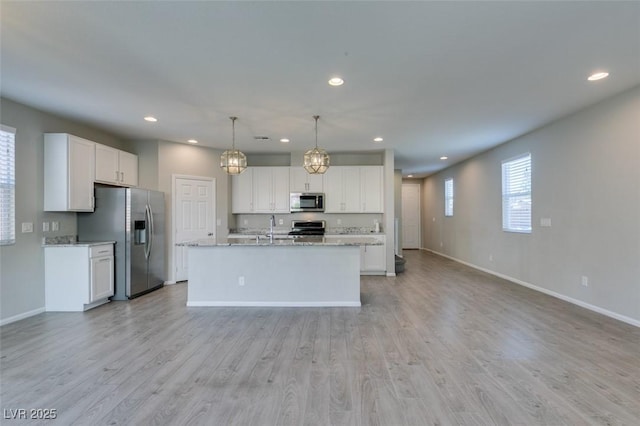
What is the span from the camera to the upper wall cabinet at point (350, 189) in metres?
7.04

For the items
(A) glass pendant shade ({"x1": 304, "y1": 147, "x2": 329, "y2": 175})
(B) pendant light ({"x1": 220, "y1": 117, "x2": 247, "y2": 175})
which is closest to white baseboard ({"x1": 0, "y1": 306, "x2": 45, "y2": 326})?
(B) pendant light ({"x1": 220, "y1": 117, "x2": 247, "y2": 175})

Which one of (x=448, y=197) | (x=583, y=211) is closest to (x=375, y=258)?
(x=583, y=211)

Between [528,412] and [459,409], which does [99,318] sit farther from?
[528,412]

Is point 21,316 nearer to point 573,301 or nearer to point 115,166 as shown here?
point 115,166

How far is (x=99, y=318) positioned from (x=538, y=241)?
6690 mm

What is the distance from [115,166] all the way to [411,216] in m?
9.50

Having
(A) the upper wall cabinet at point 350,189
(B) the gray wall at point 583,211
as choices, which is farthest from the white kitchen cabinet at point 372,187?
(B) the gray wall at point 583,211

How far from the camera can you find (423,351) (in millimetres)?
2992

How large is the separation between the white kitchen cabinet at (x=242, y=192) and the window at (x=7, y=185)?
368cm

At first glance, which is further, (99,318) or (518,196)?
(518,196)

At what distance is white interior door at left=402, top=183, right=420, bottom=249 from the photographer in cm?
1167

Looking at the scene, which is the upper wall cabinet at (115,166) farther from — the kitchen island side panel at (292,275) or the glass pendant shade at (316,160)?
the glass pendant shade at (316,160)

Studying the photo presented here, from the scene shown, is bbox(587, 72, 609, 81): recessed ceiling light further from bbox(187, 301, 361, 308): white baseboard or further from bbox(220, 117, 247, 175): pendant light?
bbox(220, 117, 247, 175): pendant light

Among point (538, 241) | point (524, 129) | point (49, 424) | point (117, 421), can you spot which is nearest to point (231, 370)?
point (117, 421)
